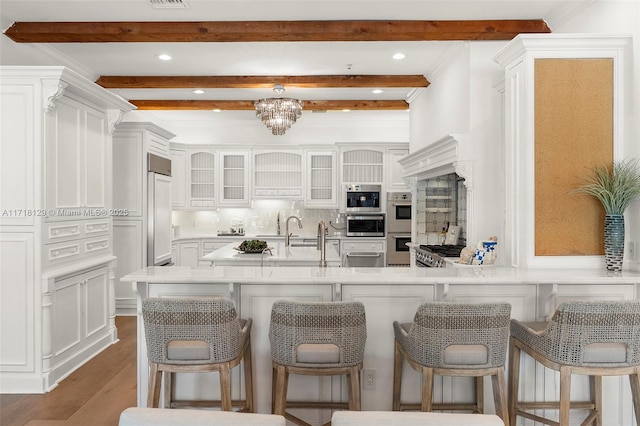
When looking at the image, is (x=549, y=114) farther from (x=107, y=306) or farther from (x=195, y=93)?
(x=195, y=93)

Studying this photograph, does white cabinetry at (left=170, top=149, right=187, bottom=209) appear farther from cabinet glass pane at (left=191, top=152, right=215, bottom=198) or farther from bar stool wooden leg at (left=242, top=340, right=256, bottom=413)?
bar stool wooden leg at (left=242, top=340, right=256, bottom=413)

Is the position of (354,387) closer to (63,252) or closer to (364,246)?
(63,252)

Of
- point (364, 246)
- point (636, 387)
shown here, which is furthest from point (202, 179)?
point (636, 387)

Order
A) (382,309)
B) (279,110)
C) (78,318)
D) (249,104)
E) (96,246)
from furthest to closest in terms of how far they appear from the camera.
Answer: (249,104) < (279,110) < (96,246) < (78,318) < (382,309)

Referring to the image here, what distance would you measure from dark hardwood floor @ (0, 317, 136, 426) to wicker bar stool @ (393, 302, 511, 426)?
205 cm

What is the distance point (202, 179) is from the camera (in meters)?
7.59

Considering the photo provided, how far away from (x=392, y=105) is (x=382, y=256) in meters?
2.42

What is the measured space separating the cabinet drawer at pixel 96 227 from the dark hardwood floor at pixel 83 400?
1172 mm

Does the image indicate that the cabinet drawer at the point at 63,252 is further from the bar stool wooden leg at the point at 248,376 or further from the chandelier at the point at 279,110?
the chandelier at the point at 279,110

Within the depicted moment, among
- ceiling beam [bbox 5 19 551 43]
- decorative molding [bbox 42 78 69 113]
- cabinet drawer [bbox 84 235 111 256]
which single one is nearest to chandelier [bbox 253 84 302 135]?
ceiling beam [bbox 5 19 551 43]

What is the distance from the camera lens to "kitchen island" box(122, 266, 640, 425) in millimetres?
2666

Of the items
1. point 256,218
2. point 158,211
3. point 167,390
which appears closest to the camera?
point 167,390

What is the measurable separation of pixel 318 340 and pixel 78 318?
2745 mm

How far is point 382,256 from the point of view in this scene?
7.25 meters
